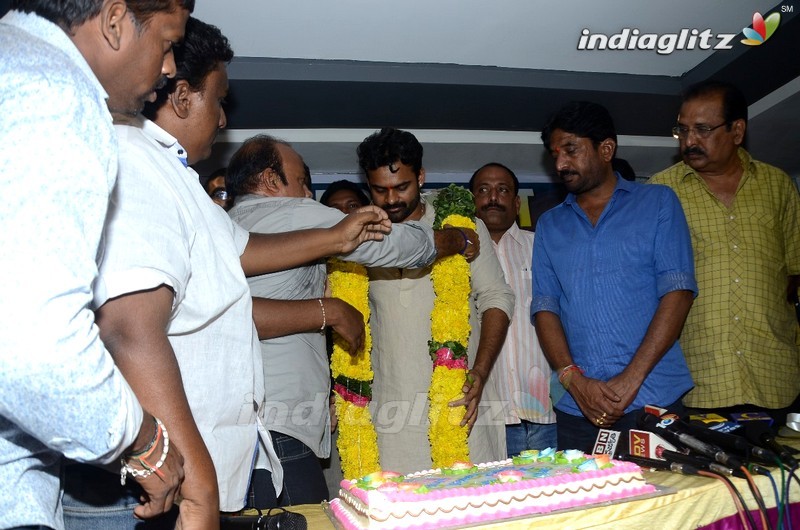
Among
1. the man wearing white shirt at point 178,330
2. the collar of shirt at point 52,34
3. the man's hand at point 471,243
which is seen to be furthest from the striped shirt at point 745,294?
the collar of shirt at point 52,34

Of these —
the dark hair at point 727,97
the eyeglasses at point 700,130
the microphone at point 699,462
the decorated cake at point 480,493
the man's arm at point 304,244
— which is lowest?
the decorated cake at point 480,493

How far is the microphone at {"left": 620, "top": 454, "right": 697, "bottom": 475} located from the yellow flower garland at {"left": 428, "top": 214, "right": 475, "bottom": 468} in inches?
40.5

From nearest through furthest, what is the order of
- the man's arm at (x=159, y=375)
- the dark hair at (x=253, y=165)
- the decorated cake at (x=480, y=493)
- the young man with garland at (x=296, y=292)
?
the man's arm at (x=159, y=375) < the decorated cake at (x=480, y=493) < the young man with garland at (x=296, y=292) < the dark hair at (x=253, y=165)

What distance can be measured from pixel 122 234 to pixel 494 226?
303 centimetres

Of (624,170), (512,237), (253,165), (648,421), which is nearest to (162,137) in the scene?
(253,165)

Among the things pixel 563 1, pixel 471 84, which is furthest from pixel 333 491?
pixel 563 1

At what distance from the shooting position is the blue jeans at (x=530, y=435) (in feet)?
11.6

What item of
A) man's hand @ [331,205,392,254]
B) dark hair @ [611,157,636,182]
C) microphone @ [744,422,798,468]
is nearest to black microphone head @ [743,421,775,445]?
microphone @ [744,422,798,468]

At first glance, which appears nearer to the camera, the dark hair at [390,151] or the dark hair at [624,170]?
the dark hair at [390,151]

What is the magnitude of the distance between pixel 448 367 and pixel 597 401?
0.65 metres

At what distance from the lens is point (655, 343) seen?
282 cm

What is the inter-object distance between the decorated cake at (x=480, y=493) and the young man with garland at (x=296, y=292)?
47 centimetres

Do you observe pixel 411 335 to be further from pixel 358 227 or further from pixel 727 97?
pixel 727 97

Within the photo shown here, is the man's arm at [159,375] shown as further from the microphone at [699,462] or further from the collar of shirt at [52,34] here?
the microphone at [699,462]
